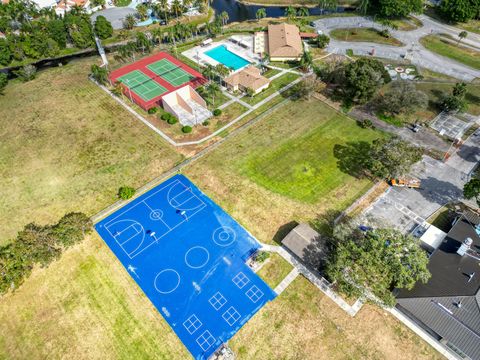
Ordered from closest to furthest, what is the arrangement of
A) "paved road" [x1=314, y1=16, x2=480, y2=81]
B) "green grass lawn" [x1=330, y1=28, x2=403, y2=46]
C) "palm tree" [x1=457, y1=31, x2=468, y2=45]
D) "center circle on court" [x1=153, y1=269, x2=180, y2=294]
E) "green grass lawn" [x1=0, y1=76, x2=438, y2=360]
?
1. "green grass lawn" [x1=0, y1=76, x2=438, y2=360]
2. "center circle on court" [x1=153, y1=269, x2=180, y2=294]
3. "paved road" [x1=314, y1=16, x2=480, y2=81]
4. "palm tree" [x1=457, y1=31, x2=468, y2=45]
5. "green grass lawn" [x1=330, y1=28, x2=403, y2=46]

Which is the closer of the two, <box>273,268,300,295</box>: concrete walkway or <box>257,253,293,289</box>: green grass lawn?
<box>273,268,300,295</box>: concrete walkway

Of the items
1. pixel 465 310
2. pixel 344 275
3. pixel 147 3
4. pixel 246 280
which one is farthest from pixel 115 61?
pixel 465 310

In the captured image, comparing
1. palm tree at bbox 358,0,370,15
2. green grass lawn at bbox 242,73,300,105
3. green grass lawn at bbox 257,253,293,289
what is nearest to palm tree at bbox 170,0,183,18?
green grass lawn at bbox 242,73,300,105

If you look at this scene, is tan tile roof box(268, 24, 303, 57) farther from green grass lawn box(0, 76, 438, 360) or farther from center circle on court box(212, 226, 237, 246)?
center circle on court box(212, 226, 237, 246)

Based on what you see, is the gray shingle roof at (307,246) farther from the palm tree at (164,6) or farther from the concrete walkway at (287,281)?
the palm tree at (164,6)

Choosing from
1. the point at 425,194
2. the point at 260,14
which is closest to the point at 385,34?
the point at 260,14

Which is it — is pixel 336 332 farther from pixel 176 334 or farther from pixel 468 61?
pixel 468 61

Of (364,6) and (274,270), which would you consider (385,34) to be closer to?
(364,6)

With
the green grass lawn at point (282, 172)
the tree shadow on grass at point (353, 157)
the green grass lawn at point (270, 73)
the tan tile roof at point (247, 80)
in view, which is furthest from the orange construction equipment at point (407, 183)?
the green grass lawn at point (270, 73)
